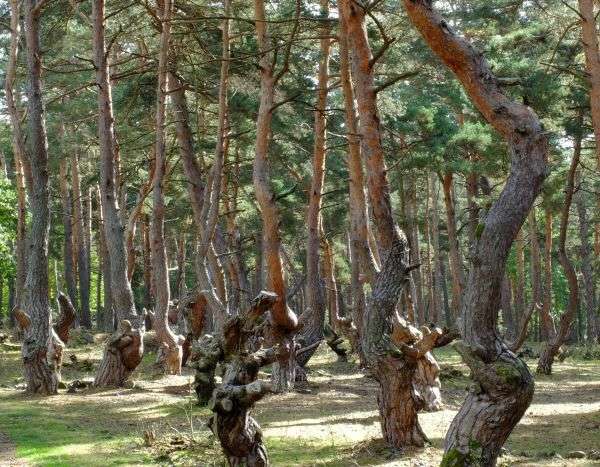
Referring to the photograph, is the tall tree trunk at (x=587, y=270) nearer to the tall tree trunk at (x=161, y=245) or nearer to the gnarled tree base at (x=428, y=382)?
the tall tree trunk at (x=161, y=245)

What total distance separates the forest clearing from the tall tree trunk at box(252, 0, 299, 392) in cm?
5

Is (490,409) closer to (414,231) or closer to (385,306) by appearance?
(385,306)

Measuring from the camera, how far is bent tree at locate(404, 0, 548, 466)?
6605 mm

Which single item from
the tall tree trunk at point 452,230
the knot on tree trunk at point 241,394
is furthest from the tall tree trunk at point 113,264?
the tall tree trunk at point 452,230

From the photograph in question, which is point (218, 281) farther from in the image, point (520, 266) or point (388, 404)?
point (520, 266)

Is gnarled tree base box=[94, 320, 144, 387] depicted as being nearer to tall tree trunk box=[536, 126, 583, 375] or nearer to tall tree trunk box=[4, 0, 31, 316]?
tall tree trunk box=[4, 0, 31, 316]

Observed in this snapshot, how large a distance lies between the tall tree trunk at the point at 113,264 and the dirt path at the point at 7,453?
15.8 feet

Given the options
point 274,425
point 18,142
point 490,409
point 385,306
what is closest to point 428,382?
point 274,425

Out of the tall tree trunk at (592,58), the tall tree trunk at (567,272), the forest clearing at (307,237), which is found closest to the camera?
the forest clearing at (307,237)

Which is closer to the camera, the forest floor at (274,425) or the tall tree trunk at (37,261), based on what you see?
the forest floor at (274,425)

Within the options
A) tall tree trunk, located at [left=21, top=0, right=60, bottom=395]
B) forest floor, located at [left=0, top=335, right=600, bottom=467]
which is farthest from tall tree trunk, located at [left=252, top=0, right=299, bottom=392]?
tall tree trunk, located at [left=21, top=0, right=60, bottom=395]

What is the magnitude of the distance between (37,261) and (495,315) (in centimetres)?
965

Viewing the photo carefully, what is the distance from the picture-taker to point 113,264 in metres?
15.1

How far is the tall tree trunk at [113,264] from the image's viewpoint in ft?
48.6
